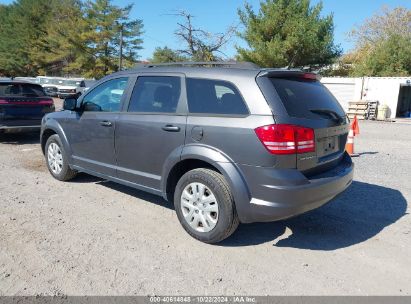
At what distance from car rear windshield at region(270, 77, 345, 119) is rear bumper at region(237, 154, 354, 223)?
0.61 m

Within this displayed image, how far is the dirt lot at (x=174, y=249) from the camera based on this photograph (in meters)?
3.03

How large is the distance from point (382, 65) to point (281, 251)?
2912cm

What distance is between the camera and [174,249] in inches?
143

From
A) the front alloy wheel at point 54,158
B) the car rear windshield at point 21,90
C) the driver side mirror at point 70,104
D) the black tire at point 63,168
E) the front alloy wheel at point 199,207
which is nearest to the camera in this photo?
the front alloy wheel at point 199,207

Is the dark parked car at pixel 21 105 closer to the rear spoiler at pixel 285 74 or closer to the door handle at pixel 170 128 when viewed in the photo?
the door handle at pixel 170 128

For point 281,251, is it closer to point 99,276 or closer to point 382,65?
point 99,276

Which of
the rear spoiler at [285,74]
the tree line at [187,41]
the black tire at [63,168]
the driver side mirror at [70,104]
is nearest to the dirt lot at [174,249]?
the black tire at [63,168]

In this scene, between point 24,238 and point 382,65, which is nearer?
point 24,238

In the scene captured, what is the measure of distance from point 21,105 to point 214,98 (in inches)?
262

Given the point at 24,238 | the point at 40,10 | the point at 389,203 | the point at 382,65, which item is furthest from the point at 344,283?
the point at 40,10

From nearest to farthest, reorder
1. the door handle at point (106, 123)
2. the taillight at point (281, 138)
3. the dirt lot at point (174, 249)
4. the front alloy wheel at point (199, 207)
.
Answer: the dirt lot at point (174, 249), the taillight at point (281, 138), the front alloy wheel at point (199, 207), the door handle at point (106, 123)

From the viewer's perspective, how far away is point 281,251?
3672mm

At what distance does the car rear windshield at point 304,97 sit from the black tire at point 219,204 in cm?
95

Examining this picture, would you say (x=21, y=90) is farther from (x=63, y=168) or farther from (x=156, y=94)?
(x=156, y=94)
